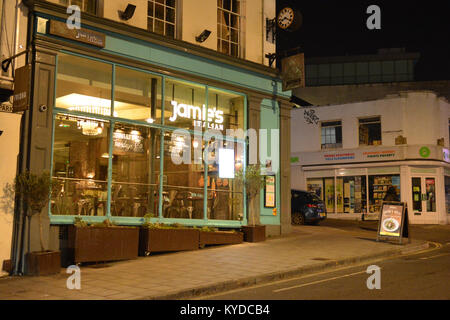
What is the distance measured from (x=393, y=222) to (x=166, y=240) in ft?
24.0

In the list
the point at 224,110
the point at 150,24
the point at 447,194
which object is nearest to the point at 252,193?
the point at 224,110

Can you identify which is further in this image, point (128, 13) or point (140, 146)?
point (140, 146)

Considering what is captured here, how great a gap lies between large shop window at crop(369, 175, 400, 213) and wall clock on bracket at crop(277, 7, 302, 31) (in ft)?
44.2

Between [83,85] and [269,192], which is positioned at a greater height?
[83,85]

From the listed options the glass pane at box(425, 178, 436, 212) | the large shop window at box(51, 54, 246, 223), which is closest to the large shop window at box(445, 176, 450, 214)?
the glass pane at box(425, 178, 436, 212)

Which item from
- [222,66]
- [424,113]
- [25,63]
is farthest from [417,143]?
[25,63]

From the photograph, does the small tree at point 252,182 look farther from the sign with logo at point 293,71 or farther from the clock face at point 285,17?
the clock face at point 285,17

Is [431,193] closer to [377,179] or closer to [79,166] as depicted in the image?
[377,179]

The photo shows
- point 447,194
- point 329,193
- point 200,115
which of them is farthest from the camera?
point 329,193

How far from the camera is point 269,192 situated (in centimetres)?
1644

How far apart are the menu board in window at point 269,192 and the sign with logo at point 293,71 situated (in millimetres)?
3323

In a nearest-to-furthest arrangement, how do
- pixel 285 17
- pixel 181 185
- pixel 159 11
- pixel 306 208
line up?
pixel 181 185 → pixel 159 11 → pixel 285 17 → pixel 306 208

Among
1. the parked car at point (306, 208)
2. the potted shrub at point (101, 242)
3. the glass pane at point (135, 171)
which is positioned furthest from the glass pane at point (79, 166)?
the parked car at point (306, 208)

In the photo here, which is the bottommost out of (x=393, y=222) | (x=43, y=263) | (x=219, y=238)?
(x=43, y=263)
